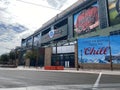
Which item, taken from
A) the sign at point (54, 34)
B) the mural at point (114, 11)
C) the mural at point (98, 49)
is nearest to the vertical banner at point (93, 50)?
the mural at point (98, 49)

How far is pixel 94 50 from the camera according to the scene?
70562 mm

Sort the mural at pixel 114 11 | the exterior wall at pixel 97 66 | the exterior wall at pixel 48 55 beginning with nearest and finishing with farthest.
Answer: the exterior wall at pixel 97 66 < the mural at pixel 114 11 < the exterior wall at pixel 48 55

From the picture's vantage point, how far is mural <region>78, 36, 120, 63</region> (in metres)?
64.8

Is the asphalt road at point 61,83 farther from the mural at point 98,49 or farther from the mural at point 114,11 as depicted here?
the mural at point 114,11

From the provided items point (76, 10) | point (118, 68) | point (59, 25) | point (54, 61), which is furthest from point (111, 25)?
point (59, 25)

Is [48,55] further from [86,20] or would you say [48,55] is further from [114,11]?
[114,11]

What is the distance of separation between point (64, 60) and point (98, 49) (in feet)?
86.7

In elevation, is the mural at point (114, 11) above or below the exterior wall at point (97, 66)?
above

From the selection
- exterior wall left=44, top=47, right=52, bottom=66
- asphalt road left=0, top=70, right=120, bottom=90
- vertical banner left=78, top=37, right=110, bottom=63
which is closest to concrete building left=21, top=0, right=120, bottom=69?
exterior wall left=44, top=47, right=52, bottom=66

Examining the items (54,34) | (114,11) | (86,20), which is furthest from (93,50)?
(54,34)

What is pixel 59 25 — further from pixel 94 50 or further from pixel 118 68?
pixel 118 68

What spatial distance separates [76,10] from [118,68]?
36938 mm

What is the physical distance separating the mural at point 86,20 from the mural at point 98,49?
10.1 m

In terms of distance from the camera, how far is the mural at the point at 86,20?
81363 mm
